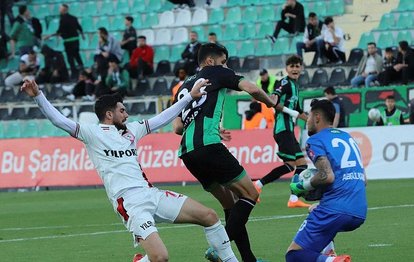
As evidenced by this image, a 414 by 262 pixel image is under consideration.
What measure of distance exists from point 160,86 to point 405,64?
7571 mm

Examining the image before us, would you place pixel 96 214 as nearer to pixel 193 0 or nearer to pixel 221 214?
pixel 221 214

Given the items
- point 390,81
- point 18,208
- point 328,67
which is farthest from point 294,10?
point 18,208

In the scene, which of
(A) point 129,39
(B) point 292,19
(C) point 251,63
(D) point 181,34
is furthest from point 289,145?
(D) point 181,34

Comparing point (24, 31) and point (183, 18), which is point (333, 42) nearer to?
point (183, 18)

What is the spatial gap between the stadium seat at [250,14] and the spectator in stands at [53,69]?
5431 millimetres

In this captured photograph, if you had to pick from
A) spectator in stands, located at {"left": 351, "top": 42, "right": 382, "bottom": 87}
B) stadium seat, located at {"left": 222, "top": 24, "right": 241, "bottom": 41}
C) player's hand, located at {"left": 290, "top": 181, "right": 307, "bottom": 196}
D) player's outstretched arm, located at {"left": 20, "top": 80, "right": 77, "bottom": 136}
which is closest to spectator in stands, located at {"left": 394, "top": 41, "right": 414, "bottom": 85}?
spectator in stands, located at {"left": 351, "top": 42, "right": 382, "bottom": 87}

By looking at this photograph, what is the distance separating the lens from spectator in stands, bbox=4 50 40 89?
1294 inches

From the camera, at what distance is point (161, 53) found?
3350 cm

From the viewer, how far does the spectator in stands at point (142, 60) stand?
102 feet

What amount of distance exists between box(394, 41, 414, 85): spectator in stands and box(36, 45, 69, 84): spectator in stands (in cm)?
1077

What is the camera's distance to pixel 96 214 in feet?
62.1

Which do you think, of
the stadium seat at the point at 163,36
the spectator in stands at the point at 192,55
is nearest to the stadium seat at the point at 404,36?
the spectator in stands at the point at 192,55

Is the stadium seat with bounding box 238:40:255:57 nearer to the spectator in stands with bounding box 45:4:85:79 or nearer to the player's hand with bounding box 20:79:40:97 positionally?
the spectator in stands with bounding box 45:4:85:79

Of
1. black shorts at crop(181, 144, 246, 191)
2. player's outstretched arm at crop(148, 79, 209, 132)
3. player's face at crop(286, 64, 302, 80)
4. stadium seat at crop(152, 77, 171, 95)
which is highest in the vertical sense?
player's outstretched arm at crop(148, 79, 209, 132)
